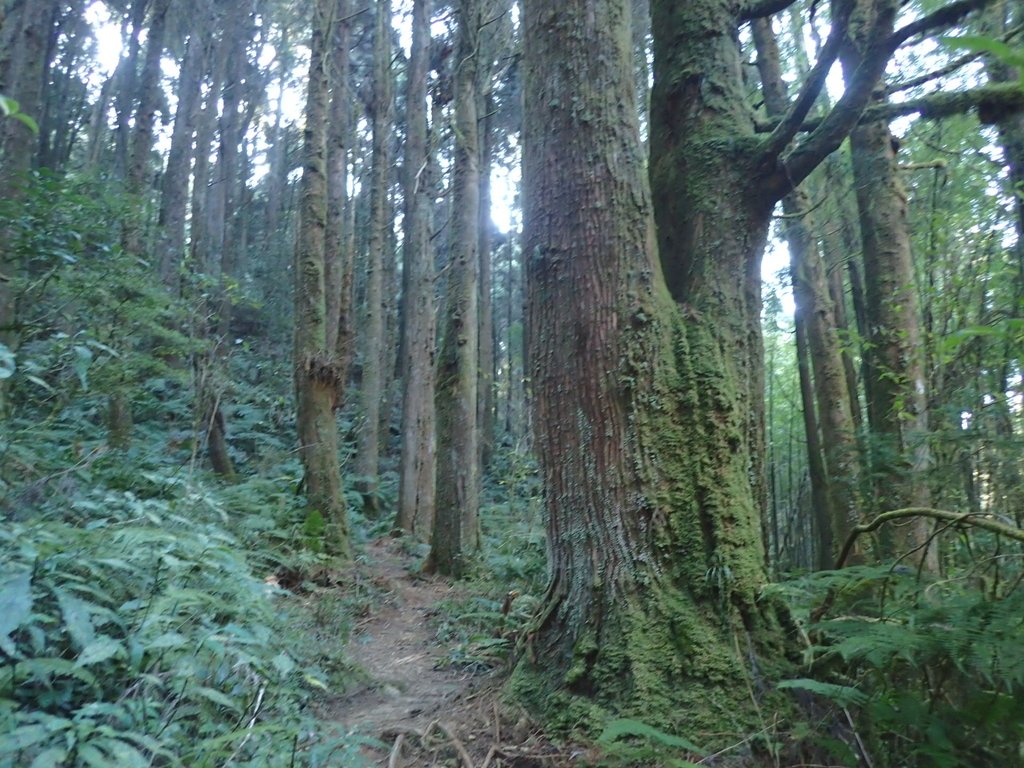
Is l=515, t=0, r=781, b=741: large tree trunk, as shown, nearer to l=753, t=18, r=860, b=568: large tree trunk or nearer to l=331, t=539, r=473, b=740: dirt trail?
l=331, t=539, r=473, b=740: dirt trail

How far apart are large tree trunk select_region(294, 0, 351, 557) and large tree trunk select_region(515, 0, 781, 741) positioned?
533 centimetres

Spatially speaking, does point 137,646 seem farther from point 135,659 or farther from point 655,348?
point 655,348

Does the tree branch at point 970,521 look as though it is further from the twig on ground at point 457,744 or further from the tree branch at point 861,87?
the twig on ground at point 457,744

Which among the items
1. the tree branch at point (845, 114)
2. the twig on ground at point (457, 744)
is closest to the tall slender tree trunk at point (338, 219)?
the twig on ground at point (457, 744)

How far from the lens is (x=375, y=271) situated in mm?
14164

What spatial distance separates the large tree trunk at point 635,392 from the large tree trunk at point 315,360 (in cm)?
533

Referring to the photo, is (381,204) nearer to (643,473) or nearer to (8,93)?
(8,93)

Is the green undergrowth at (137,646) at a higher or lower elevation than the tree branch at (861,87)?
lower

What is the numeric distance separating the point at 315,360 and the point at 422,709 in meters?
5.44

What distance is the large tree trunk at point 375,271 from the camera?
1378 centimetres

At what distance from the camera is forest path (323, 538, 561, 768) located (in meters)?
3.23

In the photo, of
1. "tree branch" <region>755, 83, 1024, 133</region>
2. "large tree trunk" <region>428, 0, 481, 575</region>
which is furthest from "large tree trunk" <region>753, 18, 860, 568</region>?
"large tree trunk" <region>428, 0, 481, 575</region>

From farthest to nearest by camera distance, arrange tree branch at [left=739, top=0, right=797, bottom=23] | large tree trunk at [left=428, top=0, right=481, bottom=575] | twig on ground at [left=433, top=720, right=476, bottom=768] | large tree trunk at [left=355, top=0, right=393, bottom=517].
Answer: large tree trunk at [left=355, top=0, right=393, bottom=517], large tree trunk at [left=428, top=0, right=481, bottom=575], tree branch at [left=739, top=0, right=797, bottom=23], twig on ground at [left=433, top=720, right=476, bottom=768]

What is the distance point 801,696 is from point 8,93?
8475mm
